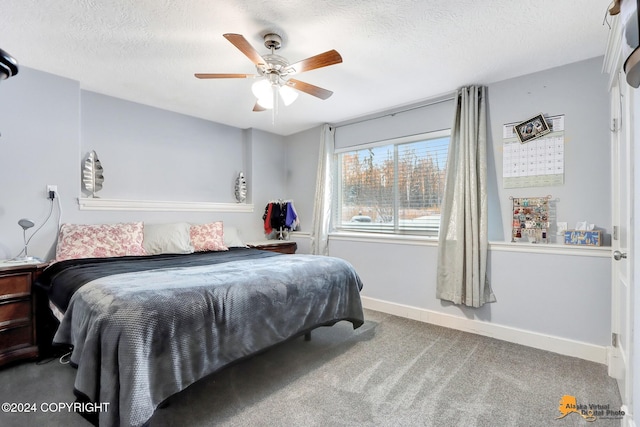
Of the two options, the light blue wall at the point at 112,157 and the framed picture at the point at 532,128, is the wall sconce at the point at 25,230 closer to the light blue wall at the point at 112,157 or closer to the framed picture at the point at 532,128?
the light blue wall at the point at 112,157

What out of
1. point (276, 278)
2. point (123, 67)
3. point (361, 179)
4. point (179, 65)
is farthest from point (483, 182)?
point (123, 67)

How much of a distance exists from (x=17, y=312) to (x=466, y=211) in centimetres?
395

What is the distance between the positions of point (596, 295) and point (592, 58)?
1924mm

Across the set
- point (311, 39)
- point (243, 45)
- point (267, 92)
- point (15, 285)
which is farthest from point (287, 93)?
point (15, 285)

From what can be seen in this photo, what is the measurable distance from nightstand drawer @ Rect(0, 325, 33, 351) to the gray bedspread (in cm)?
104

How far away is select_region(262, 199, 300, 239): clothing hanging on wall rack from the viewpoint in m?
4.53

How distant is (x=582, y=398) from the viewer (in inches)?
74.5

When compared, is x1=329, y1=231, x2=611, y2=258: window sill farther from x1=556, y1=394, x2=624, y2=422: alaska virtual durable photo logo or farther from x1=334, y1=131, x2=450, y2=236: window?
x1=556, y1=394, x2=624, y2=422: alaska virtual durable photo logo

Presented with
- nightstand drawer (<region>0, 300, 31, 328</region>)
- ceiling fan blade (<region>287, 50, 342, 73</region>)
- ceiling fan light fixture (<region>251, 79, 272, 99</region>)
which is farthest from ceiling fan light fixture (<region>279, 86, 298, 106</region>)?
nightstand drawer (<region>0, 300, 31, 328</region>)

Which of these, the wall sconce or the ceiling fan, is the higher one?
the ceiling fan

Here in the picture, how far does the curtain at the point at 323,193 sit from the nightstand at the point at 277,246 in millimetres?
407

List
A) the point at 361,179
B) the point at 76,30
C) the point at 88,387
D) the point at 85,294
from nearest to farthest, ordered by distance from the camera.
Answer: the point at 88,387, the point at 85,294, the point at 76,30, the point at 361,179

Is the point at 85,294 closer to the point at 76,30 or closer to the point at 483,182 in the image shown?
the point at 76,30

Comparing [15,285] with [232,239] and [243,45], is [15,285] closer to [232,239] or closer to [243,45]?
[232,239]
